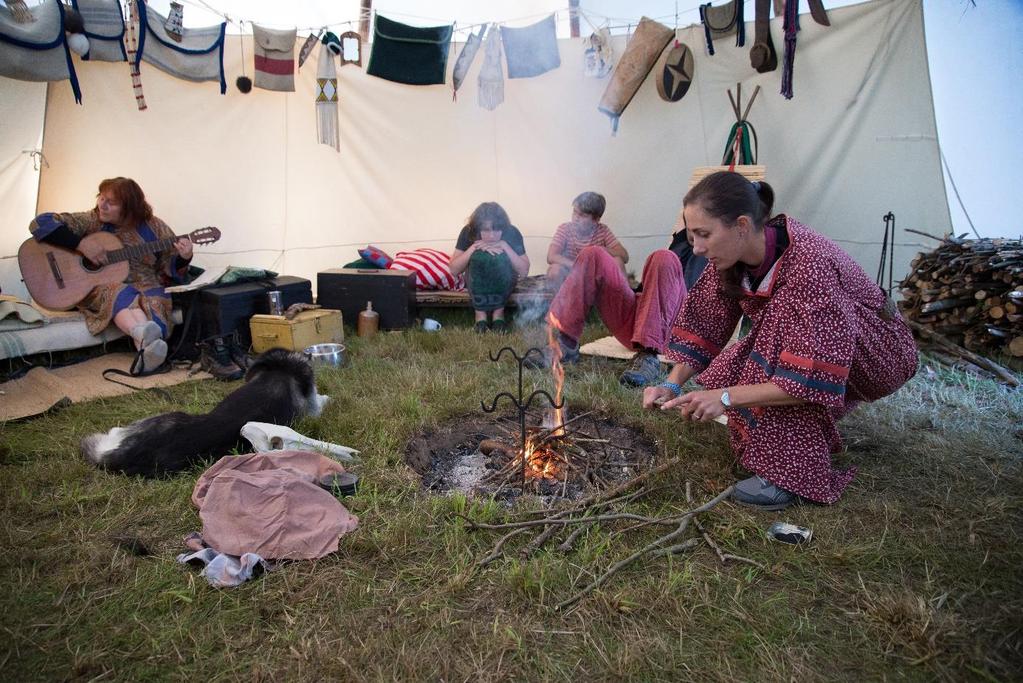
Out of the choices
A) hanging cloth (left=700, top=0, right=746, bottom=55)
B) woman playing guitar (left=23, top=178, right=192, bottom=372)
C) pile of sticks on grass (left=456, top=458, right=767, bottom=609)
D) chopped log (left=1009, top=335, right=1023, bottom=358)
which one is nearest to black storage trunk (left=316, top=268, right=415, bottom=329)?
woman playing guitar (left=23, top=178, right=192, bottom=372)

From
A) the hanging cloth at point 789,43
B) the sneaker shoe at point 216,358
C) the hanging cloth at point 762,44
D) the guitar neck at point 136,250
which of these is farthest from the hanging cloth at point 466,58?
the sneaker shoe at point 216,358

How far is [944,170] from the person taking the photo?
5539mm

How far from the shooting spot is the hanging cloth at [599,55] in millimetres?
5926

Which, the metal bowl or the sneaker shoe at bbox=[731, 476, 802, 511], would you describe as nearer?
the sneaker shoe at bbox=[731, 476, 802, 511]

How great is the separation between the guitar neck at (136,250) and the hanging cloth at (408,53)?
2583 millimetres

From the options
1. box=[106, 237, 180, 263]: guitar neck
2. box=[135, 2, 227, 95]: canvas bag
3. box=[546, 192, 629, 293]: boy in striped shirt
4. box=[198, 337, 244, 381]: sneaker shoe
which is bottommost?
box=[198, 337, 244, 381]: sneaker shoe

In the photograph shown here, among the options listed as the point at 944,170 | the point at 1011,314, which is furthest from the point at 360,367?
the point at 944,170

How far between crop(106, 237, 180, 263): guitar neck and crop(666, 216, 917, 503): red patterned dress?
12.5 feet

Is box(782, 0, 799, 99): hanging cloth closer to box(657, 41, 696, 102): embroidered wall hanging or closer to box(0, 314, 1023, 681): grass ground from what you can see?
box(657, 41, 696, 102): embroidered wall hanging

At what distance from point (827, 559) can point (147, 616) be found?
2.06 m

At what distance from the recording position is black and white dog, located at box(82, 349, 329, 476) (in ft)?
8.81

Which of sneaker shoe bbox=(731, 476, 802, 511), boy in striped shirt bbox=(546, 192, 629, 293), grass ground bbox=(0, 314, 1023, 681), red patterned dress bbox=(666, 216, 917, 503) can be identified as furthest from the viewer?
boy in striped shirt bbox=(546, 192, 629, 293)

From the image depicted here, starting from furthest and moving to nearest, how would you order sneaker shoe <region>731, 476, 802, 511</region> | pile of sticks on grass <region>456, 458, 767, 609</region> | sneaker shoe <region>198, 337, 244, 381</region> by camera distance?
sneaker shoe <region>198, 337, 244, 381</region> < sneaker shoe <region>731, 476, 802, 511</region> < pile of sticks on grass <region>456, 458, 767, 609</region>

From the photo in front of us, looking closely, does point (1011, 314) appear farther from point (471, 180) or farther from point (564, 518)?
point (471, 180)
